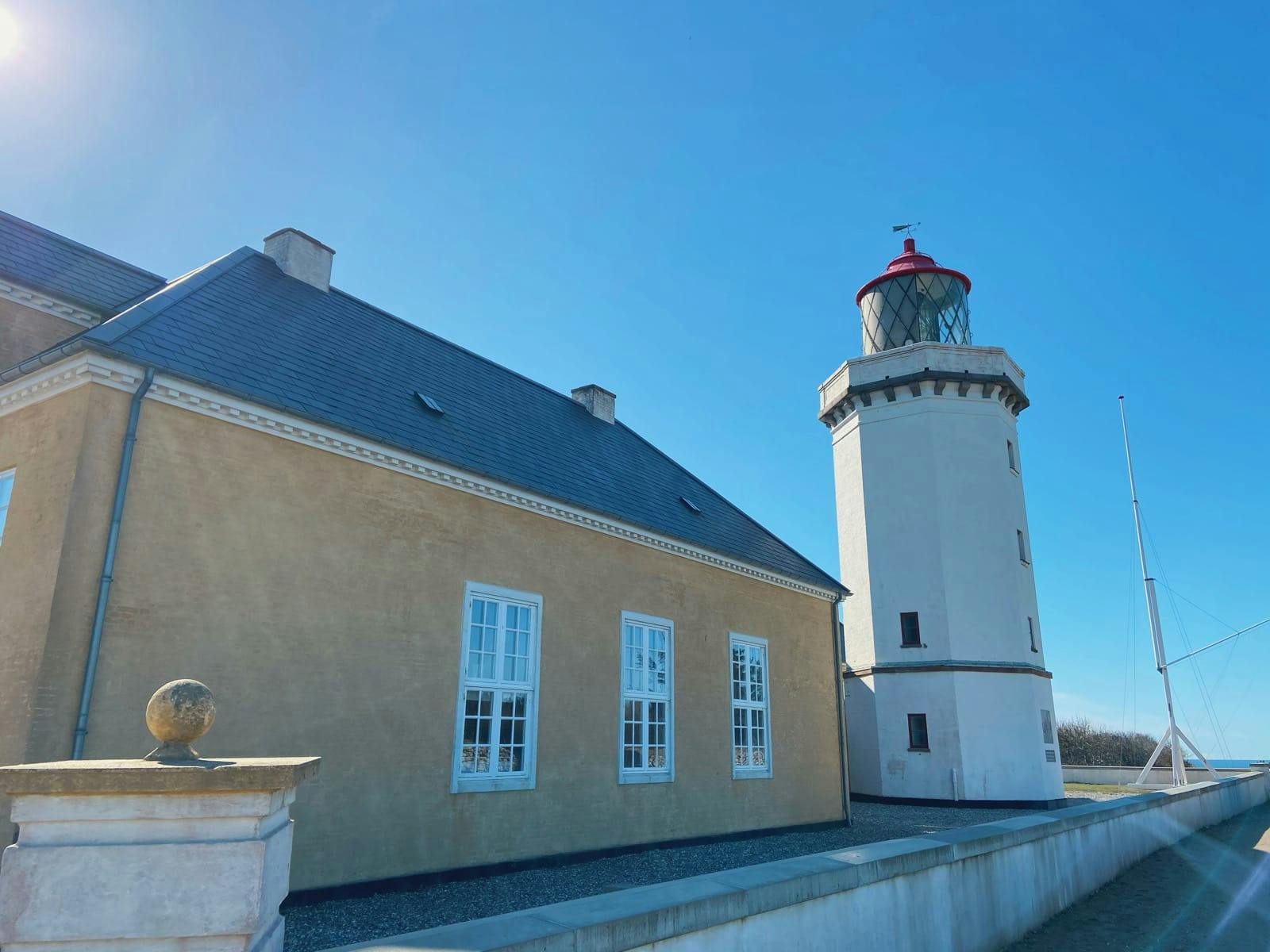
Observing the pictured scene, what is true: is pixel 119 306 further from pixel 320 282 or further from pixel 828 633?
pixel 828 633

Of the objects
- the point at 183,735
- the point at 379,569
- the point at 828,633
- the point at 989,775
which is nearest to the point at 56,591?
the point at 379,569

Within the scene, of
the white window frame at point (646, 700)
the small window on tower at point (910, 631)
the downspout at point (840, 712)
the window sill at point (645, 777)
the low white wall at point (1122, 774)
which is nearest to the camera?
the window sill at point (645, 777)

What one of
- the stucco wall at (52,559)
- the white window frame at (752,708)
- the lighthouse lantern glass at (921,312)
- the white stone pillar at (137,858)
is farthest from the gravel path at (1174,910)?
the lighthouse lantern glass at (921,312)

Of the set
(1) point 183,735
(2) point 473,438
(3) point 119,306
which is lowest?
(1) point 183,735

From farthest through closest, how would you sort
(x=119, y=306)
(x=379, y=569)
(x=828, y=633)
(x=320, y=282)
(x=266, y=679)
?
(x=828, y=633)
(x=320, y=282)
(x=119, y=306)
(x=379, y=569)
(x=266, y=679)

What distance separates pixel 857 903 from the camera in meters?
5.58

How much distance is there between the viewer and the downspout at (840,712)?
1786cm

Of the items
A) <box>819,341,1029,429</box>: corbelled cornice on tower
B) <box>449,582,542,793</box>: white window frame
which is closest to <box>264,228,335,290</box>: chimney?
<box>449,582,542,793</box>: white window frame

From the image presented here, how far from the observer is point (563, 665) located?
1212cm

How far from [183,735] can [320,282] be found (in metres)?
11.2

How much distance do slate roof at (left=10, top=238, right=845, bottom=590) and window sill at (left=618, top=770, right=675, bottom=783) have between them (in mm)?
3940

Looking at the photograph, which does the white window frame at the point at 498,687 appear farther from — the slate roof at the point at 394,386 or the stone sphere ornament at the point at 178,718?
the stone sphere ornament at the point at 178,718

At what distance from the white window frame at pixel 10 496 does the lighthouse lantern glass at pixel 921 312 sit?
2247cm

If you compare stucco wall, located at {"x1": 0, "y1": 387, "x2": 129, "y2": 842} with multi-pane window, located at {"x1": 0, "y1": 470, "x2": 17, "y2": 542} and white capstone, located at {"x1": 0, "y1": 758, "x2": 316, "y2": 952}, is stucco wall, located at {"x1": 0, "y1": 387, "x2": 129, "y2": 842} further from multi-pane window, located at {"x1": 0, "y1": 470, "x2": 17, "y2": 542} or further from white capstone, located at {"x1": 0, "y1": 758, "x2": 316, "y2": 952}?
white capstone, located at {"x1": 0, "y1": 758, "x2": 316, "y2": 952}
